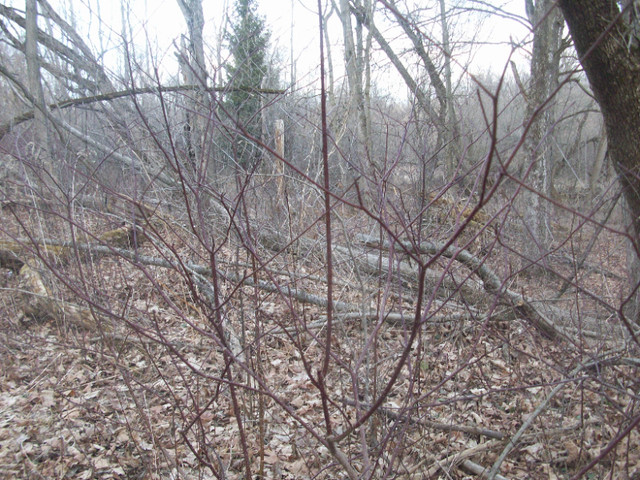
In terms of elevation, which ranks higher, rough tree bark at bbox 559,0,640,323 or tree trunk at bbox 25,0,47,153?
tree trunk at bbox 25,0,47,153

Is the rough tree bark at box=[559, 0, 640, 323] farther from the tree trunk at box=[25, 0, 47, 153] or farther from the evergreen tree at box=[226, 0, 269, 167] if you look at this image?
the tree trunk at box=[25, 0, 47, 153]

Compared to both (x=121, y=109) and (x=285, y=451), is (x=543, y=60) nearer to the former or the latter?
(x=121, y=109)

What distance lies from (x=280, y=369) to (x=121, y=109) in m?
3.58

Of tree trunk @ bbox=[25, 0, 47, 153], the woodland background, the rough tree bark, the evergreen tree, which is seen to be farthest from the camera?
tree trunk @ bbox=[25, 0, 47, 153]

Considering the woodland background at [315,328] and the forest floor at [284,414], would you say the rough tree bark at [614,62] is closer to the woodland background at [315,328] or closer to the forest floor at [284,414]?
the woodland background at [315,328]

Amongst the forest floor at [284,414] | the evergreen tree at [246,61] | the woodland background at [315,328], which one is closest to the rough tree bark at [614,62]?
the woodland background at [315,328]

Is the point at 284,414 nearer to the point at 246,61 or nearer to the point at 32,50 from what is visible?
the point at 246,61

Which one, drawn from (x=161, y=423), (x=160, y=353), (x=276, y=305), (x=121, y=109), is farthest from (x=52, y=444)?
(x=121, y=109)

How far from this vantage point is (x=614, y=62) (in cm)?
232

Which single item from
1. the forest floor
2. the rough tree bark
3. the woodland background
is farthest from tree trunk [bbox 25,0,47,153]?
the rough tree bark

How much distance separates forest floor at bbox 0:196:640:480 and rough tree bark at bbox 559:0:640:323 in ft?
Result: 3.27

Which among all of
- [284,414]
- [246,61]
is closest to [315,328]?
[284,414]

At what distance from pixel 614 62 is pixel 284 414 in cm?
306

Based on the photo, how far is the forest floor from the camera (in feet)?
7.74
